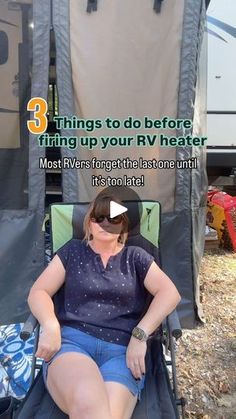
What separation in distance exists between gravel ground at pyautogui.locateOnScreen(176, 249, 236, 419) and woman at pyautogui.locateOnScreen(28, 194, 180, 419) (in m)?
0.73

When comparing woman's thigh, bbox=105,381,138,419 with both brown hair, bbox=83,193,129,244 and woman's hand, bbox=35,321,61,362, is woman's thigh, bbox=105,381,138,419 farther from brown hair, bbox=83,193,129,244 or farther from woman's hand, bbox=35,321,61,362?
brown hair, bbox=83,193,129,244

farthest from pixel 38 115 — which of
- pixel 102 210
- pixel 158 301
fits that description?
pixel 158 301

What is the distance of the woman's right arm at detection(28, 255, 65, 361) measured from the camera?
1.77m

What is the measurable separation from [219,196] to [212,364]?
8.60 ft

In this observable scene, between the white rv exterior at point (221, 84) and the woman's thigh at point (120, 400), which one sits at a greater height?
the white rv exterior at point (221, 84)

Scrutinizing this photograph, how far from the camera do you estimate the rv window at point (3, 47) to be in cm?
299

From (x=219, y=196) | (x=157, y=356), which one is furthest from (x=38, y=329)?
(x=219, y=196)

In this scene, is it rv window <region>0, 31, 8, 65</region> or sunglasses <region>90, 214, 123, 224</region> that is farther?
rv window <region>0, 31, 8, 65</region>

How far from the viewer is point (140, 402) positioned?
1754 millimetres

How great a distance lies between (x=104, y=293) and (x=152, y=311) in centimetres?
22

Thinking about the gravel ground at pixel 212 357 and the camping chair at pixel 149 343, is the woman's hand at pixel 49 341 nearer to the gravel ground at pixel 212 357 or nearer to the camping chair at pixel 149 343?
the camping chair at pixel 149 343

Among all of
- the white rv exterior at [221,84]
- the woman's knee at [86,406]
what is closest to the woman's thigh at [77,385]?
the woman's knee at [86,406]

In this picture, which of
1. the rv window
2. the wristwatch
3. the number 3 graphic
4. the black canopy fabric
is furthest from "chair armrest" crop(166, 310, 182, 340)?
the rv window

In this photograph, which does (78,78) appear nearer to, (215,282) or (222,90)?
(215,282)
